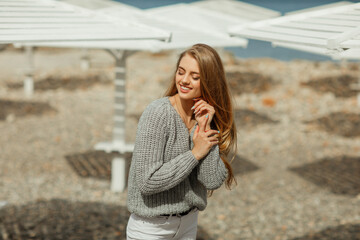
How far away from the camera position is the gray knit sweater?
227 centimetres

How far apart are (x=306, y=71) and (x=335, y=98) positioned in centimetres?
277

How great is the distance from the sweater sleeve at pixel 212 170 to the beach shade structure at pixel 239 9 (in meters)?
10.4

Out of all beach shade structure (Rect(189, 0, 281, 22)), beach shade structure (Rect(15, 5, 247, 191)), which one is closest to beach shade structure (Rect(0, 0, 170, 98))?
beach shade structure (Rect(15, 5, 247, 191))

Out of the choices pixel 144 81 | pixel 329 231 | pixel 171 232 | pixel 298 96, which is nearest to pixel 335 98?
pixel 298 96

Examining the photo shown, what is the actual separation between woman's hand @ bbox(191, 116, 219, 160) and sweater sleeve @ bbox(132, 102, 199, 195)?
0.14 feet

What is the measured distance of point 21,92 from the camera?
12.6 m

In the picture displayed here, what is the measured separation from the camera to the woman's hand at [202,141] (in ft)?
7.61

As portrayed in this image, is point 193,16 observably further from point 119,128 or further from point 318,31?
point 318,31

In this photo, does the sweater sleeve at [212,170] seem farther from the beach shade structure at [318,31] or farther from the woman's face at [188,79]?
the beach shade structure at [318,31]

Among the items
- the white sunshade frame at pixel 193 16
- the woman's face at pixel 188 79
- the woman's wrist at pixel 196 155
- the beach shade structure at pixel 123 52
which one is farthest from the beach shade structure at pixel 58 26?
the white sunshade frame at pixel 193 16

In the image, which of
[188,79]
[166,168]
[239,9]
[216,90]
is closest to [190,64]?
[188,79]

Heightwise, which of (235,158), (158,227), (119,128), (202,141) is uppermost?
(202,141)

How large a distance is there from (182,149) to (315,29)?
59.2 inches

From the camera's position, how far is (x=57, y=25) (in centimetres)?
326
